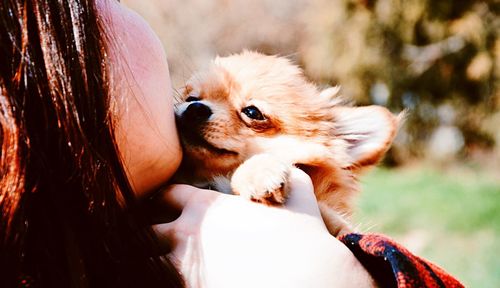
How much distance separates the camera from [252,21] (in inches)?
513

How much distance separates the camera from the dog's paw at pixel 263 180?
124 centimetres

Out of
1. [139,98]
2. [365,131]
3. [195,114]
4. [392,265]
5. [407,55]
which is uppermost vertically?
[139,98]

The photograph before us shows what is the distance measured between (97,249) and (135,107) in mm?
304

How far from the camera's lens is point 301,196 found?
1.28 meters

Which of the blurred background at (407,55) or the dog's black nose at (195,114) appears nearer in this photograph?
the dog's black nose at (195,114)

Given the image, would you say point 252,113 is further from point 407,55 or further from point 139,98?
point 407,55

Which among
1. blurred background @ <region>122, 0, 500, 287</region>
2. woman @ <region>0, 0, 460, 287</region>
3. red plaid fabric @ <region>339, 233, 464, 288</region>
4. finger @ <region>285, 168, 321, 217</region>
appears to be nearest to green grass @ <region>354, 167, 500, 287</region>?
finger @ <region>285, 168, 321, 217</region>

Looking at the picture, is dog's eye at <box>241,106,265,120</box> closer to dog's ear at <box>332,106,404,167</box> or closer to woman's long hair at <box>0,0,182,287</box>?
dog's ear at <box>332,106,404,167</box>

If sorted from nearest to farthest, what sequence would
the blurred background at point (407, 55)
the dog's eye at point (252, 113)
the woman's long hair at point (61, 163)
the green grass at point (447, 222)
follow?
the woman's long hair at point (61, 163)
the dog's eye at point (252, 113)
the green grass at point (447, 222)
the blurred background at point (407, 55)

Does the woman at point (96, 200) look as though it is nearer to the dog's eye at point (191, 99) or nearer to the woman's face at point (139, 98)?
the woman's face at point (139, 98)

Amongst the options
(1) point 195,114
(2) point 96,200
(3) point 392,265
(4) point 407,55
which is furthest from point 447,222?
(4) point 407,55

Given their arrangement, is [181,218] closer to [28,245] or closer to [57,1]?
[28,245]

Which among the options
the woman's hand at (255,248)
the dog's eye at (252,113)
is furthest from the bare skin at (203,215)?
the dog's eye at (252,113)

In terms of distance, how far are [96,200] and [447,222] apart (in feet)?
13.1
